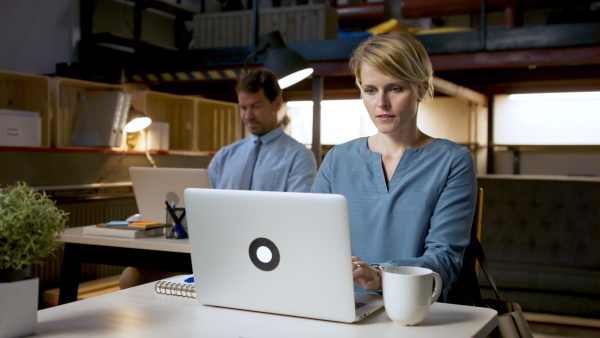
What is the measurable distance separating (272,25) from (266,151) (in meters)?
3.43

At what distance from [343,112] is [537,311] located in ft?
12.8

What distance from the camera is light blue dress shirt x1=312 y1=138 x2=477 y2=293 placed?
1470 millimetres

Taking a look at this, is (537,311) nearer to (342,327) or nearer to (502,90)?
(342,327)

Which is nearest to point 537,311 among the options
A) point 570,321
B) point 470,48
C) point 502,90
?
point 570,321

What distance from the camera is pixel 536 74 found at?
232 inches

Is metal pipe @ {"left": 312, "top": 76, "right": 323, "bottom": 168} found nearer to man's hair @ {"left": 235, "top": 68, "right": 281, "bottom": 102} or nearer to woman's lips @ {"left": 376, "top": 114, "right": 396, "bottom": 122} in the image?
man's hair @ {"left": 235, "top": 68, "right": 281, "bottom": 102}

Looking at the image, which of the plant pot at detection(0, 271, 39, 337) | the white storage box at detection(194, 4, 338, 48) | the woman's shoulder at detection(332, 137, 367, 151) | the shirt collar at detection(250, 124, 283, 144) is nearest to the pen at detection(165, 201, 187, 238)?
the shirt collar at detection(250, 124, 283, 144)

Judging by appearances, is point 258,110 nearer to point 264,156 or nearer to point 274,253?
point 264,156

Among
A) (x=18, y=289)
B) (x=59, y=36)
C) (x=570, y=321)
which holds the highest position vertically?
(x=59, y=36)

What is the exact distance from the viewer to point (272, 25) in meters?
6.19

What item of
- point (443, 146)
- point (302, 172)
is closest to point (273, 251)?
point (443, 146)

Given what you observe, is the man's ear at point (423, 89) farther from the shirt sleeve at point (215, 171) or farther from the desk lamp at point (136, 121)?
the desk lamp at point (136, 121)

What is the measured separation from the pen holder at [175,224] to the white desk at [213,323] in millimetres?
1107

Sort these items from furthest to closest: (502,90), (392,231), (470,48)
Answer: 1. (502,90)
2. (470,48)
3. (392,231)
